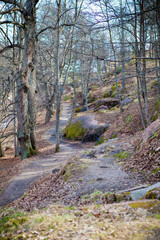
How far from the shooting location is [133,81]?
2697 centimetres

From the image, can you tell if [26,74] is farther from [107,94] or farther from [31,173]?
[107,94]

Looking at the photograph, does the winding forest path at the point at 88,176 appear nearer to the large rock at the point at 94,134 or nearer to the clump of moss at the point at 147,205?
the clump of moss at the point at 147,205

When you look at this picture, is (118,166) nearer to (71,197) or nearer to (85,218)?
(71,197)

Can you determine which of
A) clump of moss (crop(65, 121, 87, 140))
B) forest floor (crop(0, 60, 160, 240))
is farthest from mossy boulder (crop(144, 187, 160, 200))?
clump of moss (crop(65, 121, 87, 140))

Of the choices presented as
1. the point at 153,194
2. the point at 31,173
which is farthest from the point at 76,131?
the point at 153,194

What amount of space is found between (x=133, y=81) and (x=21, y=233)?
86.6 ft

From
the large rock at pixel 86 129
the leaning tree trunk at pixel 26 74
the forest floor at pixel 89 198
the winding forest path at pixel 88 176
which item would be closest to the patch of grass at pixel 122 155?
the forest floor at pixel 89 198

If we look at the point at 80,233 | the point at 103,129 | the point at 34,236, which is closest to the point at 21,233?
the point at 34,236

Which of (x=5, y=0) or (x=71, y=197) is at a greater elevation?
(x=5, y=0)

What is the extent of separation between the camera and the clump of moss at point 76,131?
17672 mm

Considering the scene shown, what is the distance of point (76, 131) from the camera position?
18141mm

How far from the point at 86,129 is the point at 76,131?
112 centimetres

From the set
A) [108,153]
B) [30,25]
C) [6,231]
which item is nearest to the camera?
[6,231]

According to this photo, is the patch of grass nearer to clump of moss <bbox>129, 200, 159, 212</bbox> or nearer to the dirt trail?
the dirt trail
